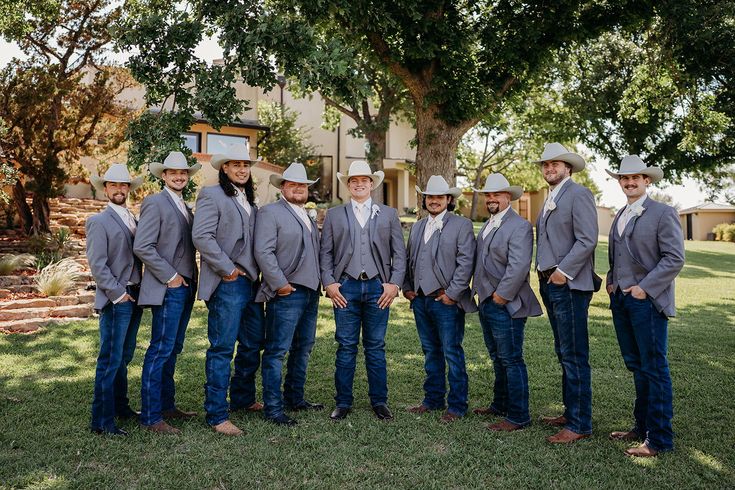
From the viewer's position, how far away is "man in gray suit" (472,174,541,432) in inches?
211

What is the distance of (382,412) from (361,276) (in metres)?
1.35

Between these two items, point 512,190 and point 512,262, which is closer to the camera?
point 512,262

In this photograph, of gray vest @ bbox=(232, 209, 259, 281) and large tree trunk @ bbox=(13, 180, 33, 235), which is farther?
large tree trunk @ bbox=(13, 180, 33, 235)

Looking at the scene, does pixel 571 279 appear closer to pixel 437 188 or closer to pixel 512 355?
pixel 512 355

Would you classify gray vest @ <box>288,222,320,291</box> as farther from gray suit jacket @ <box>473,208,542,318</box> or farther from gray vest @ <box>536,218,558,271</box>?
gray vest @ <box>536,218,558,271</box>

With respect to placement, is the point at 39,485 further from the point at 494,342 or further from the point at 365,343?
the point at 494,342

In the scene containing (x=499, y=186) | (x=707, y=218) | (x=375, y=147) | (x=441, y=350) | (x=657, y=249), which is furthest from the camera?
(x=707, y=218)

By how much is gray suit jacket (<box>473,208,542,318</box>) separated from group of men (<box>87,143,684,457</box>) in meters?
0.01

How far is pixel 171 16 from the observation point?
28.3ft

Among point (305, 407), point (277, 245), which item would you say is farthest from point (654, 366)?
point (277, 245)

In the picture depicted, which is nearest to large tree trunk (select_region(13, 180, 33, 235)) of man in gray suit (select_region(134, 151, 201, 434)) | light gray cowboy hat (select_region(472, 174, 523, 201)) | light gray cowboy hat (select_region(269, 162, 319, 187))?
man in gray suit (select_region(134, 151, 201, 434))

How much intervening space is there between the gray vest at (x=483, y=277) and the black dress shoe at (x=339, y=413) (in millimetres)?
1712

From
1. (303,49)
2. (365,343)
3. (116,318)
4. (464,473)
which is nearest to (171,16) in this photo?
(303,49)

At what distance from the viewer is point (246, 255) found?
5477 mm
